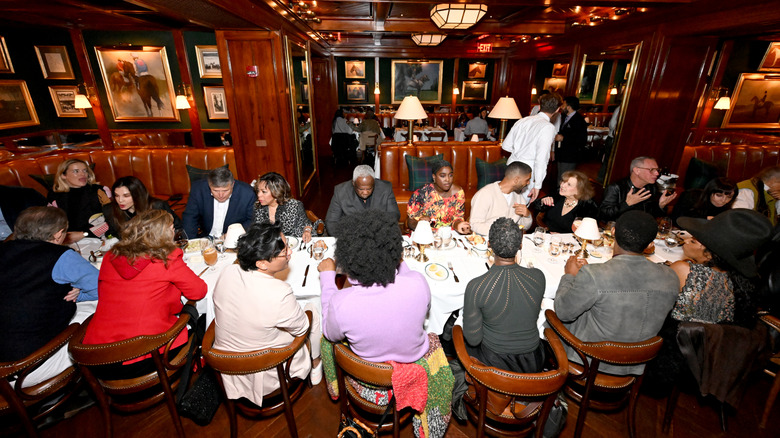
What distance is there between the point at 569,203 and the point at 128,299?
3568mm

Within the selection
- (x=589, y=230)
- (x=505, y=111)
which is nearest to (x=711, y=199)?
(x=589, y=230)

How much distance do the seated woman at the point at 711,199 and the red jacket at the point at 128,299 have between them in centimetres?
404

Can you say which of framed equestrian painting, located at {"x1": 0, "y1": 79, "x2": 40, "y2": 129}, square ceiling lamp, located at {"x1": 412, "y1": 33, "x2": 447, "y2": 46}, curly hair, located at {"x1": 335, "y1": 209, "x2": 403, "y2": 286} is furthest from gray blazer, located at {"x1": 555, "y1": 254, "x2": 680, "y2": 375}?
framed equestrian painting, located at {"x1": 0, "y1": 79, "x2": 40, "y2": 129}

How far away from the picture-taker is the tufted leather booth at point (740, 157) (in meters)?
5.41

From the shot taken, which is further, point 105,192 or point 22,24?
point 22,24

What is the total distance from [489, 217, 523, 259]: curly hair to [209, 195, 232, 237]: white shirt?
2.70m

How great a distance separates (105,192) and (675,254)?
560 centimetres

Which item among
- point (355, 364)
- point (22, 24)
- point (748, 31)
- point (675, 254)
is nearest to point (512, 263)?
point (355, 364)

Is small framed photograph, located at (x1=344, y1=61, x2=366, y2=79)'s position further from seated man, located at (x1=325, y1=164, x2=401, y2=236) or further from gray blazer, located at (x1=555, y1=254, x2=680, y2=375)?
gray blazer, located at (x1=555, y1=254, x2=680, y2=375)

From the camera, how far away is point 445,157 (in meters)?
5.53

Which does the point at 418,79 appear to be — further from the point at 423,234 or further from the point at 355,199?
the point at 423,234

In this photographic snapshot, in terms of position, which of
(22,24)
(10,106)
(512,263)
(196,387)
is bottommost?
(196,387)

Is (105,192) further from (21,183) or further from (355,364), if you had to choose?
(355,364)

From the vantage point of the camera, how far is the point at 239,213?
131 inches
